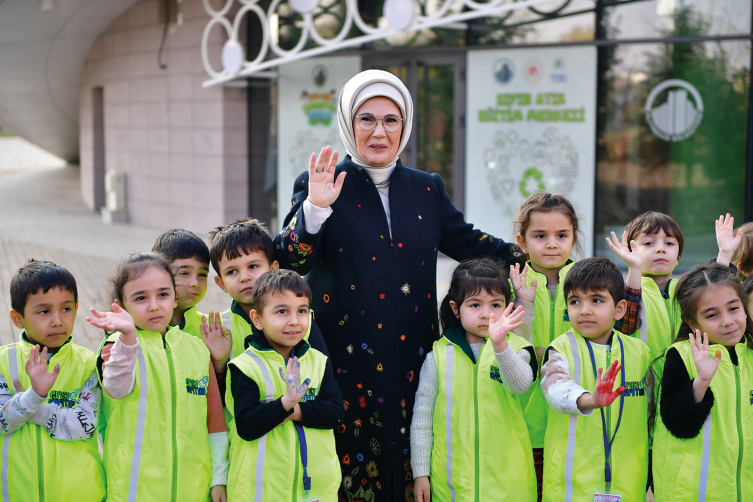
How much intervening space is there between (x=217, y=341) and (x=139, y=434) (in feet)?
1.42

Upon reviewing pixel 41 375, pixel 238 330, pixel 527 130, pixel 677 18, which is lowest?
pixel 41 375

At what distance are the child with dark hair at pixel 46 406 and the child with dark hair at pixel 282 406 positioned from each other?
489 mm

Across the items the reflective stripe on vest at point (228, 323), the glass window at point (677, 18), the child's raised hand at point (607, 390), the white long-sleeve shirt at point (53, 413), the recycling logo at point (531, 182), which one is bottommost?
the white long-sleeve shirt at point (53, 413)

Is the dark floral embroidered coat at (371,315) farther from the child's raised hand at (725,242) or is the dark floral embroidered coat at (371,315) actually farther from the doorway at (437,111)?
the doorway at (437,111)

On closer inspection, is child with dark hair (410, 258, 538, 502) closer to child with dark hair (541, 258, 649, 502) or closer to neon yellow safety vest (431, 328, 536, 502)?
neon yellow safety vest (431, 328, 536, 502)

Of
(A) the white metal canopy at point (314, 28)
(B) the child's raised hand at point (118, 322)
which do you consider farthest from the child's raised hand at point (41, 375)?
(A) the white metal canopy at point (314, 28)

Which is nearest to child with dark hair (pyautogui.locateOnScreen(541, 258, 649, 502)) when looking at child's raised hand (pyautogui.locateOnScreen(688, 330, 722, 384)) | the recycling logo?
child's raised hand (pyautogui.locateOnScreen(688, 330, 722, 384))

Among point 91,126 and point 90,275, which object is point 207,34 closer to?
point 90,275

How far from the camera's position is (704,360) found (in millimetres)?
2449

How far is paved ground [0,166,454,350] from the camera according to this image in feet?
24.1

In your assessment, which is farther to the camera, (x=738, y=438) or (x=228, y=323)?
(x=228, y=323)

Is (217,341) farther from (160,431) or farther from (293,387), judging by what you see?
(293,387)

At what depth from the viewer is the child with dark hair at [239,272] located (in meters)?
2.71

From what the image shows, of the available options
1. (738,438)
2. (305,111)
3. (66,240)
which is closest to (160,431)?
(738,438)
